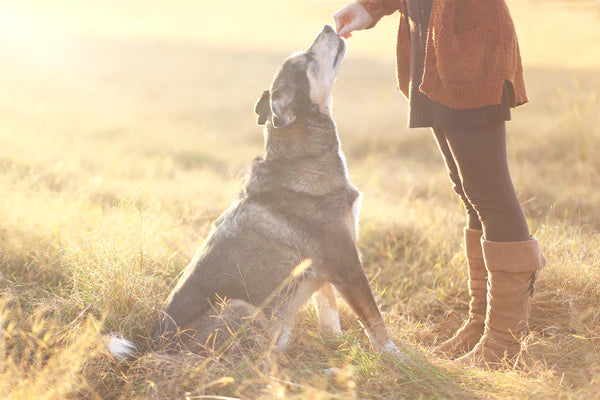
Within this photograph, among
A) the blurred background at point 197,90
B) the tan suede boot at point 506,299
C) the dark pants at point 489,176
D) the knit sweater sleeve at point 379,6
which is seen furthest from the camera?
the blurred background at point 197,90

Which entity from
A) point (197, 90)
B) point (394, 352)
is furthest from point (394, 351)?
point (197, 90)

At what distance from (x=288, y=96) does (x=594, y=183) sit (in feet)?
16.8

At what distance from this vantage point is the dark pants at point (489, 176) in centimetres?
252

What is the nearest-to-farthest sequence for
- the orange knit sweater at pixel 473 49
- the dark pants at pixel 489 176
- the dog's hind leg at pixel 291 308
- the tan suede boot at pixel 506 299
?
the orange knit sweater at pixel 473 49
the dark pants at pixel 489 176
the tan suede boot at pixel 506 299
the dog's hind leg at pixel 291 308

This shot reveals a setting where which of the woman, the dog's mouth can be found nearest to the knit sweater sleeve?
the woman

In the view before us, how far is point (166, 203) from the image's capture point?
4609mm

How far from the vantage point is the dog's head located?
3.17 m

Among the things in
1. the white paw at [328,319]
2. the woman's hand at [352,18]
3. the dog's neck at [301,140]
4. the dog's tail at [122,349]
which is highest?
the woman's hand at [352,18]

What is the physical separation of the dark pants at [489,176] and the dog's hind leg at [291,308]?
1.02 m

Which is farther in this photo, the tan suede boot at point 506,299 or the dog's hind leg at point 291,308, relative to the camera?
the dog's hind leg at point 291,308

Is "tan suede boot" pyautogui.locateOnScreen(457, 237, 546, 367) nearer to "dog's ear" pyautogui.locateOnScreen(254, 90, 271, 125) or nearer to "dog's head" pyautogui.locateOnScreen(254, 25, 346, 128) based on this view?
"dog's head" pyautogui.locateOnScreen(254, 25, 346, 128)

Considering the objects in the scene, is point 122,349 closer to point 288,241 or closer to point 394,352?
point 288,241

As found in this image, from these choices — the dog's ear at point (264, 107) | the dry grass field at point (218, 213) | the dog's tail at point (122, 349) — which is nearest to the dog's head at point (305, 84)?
the dog's ear at point (264, 107)

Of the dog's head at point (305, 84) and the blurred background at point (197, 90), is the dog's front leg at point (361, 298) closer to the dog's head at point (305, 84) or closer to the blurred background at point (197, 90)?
the dog's head at point (305, 84)
